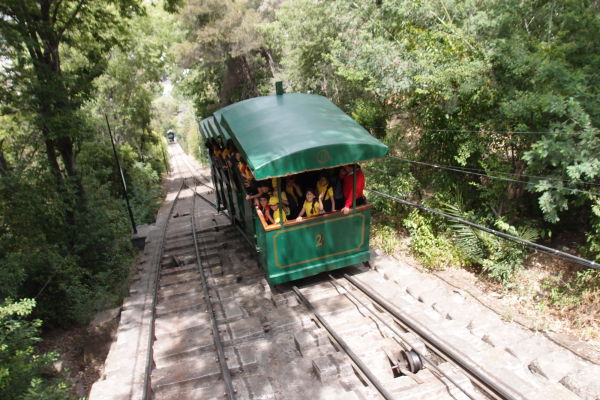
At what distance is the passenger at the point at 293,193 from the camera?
6.99m

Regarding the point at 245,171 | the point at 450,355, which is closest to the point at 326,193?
the point at 245,171

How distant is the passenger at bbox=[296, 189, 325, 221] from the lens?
6800 millimetres

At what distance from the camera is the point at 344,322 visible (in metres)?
6.21

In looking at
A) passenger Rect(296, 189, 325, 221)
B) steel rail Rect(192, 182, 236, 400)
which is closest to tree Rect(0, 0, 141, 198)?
steel rail Rect(192, 182, 236, 400)

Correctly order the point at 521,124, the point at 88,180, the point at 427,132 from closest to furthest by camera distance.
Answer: the point at 521,124
the point at 427,132
the point at 88,180

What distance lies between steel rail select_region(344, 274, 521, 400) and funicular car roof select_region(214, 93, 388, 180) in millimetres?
2502

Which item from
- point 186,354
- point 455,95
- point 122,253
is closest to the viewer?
point 186,354

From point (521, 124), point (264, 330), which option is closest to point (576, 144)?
point (521, 124)

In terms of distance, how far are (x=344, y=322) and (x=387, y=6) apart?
731 cm

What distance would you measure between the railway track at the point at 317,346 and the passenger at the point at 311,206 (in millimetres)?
1518

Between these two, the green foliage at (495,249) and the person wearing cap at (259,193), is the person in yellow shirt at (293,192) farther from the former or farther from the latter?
the green foliage at (495,249)

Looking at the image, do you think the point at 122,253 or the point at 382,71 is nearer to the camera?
the point at 382,71

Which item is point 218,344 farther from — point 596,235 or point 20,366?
point 596,235

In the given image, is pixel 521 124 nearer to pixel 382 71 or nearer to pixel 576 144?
pixel 576 144
